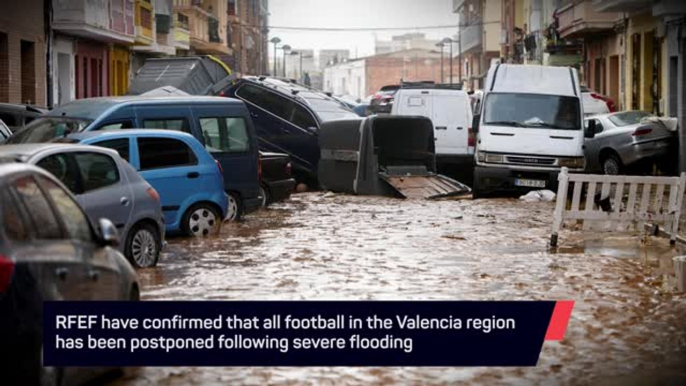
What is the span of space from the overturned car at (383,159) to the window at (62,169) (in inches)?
523

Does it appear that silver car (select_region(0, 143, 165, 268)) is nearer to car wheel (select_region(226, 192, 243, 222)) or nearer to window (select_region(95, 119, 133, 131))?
window (select_region(95, 119, 133, 131))

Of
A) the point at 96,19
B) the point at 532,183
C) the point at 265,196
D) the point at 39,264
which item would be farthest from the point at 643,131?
the point at 39,264

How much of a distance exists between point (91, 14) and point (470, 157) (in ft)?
56.5

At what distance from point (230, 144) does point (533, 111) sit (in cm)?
842

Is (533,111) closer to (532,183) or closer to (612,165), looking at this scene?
(532,183)

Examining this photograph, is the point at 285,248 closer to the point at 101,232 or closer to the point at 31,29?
the point at 101,232

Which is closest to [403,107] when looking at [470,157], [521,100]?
[470,157]

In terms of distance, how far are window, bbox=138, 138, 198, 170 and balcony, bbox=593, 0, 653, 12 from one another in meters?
22.4

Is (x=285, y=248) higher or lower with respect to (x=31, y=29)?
lower

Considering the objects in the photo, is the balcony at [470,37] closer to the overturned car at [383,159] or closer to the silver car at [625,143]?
the silver car at [625,143]

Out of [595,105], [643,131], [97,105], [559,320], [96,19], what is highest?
[96,19]

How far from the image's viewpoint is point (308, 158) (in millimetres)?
29031

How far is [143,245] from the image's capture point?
1477 centimetres

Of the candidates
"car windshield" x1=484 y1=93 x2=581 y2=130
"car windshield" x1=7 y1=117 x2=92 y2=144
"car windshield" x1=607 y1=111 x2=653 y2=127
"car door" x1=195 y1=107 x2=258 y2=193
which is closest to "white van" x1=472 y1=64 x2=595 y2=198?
"car windshield" x1=484 y1=93 x2=581 y2=130
